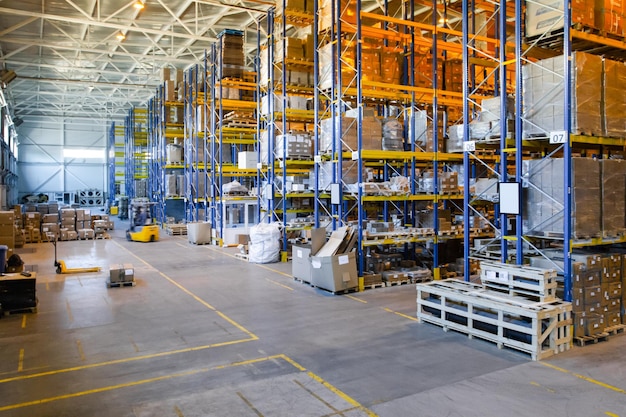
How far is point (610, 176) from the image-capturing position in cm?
757

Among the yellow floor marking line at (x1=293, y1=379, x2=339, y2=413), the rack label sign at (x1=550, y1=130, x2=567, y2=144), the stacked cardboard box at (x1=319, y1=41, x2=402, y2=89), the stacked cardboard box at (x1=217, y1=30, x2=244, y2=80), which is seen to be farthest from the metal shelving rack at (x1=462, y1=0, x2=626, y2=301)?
the stacked cardboard box at (x1=217, y1=30, x2=244, y2=80)

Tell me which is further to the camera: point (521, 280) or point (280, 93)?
point (280, 93)

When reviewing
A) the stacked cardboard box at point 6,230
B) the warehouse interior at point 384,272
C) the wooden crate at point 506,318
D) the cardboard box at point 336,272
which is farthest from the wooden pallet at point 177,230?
the wooden crate at point 506,318

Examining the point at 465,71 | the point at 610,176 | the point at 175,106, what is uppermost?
the point at 175,106

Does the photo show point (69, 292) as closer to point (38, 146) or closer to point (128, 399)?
point (128, 399)

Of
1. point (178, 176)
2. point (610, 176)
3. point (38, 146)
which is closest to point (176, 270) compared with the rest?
point (610, 176)

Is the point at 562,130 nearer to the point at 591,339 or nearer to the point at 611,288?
the point at 611,288

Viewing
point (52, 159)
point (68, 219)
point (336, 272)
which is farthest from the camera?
point (52, 159)

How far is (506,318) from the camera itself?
6.86m

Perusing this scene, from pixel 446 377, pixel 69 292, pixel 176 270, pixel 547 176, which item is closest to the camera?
pixel 446 377

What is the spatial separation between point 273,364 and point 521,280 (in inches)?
150

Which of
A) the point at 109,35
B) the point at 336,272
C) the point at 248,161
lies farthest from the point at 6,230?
the point at 336,272

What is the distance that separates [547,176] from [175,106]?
22.7m

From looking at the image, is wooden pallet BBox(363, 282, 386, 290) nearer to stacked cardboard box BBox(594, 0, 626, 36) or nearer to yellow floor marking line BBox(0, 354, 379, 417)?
yellow floor marking line BBox(0, 354, 379, 417)
